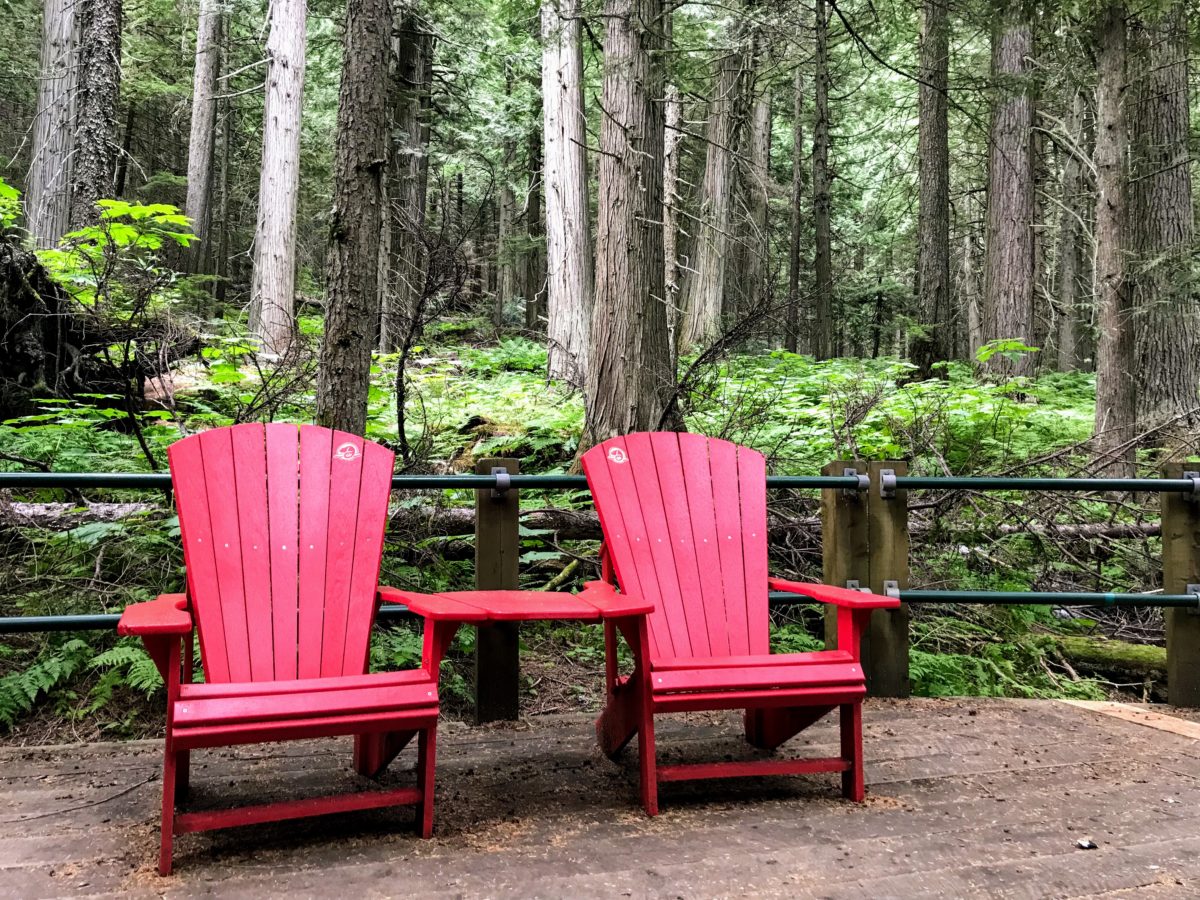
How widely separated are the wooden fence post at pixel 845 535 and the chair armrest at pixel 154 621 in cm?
248

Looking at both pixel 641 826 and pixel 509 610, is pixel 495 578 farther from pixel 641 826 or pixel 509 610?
pixel 641 826

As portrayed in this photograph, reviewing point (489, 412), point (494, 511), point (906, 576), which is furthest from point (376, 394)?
point (906, 576)

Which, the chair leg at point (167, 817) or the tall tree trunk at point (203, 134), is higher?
the tall tree trunk at point (203, 134)

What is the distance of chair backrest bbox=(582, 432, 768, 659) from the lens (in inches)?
111

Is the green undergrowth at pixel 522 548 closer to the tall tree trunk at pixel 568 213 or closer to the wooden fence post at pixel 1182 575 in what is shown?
the wooden fence post at pixel 1182 575

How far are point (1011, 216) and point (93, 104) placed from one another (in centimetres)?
1073

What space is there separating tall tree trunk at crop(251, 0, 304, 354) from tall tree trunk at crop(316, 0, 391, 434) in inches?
291

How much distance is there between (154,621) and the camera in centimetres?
201

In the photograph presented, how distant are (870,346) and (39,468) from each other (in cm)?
3223

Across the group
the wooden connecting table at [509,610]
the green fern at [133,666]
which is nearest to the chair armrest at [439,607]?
the wooden connecting table at [509,610]

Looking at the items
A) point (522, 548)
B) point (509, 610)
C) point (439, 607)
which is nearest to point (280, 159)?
point (522, 548)

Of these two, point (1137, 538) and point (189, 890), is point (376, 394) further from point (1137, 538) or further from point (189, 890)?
point (1137, 538)

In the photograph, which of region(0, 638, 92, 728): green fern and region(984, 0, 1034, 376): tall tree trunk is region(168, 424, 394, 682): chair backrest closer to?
region(0, 638, 92, 728): green fern

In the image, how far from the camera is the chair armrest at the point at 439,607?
220cm
